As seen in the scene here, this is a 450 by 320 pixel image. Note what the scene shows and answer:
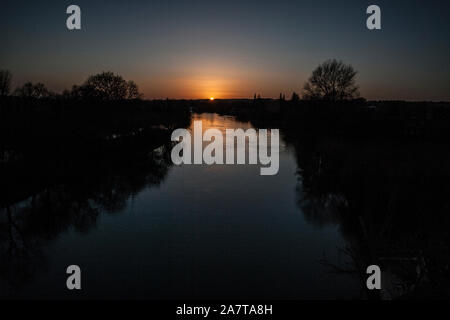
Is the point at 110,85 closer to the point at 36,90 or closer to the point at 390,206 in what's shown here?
the point at 36,90

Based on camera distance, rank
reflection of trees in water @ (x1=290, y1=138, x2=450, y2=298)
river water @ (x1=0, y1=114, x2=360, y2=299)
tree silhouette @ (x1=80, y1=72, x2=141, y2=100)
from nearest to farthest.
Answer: reflection of trees in water @ (x1=290, y1=138, x2=450, y2=298), river water @ (x1=0, y1=114, x2=360, y2=299), tree silhouette @ (x1=80, y1=72, x2=141, y2=100)

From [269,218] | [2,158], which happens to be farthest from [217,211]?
[2,158]

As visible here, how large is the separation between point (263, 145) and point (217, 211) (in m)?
22.5

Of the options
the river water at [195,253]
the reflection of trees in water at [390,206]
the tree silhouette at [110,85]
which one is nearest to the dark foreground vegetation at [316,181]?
the reflection of trees in water at [390,206]

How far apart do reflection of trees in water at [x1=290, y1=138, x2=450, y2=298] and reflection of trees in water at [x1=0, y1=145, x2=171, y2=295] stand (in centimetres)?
887

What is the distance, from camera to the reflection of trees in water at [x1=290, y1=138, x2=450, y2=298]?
6.70 meters

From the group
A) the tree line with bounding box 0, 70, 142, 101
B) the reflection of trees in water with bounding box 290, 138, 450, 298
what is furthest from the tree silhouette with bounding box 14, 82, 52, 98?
the reflection of trees in water with bounding box 290, 138, 450, 298

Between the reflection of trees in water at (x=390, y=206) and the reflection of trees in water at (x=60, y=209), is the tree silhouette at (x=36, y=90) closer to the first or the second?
the reflection of trees in water at (x=60, y=209)

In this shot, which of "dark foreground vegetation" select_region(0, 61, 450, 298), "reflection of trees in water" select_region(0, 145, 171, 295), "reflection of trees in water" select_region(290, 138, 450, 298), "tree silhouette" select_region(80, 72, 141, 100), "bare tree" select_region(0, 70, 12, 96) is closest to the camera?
"reflection of trees in water" select_region(290, 138, 450, 298)

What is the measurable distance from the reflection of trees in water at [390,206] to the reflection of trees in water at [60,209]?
887 cm

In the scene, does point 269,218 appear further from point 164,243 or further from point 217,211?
point 164,243

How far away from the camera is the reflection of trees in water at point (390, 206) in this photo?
6699 millimetres

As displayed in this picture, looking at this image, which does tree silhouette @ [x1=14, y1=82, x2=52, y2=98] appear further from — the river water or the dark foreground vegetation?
the river water

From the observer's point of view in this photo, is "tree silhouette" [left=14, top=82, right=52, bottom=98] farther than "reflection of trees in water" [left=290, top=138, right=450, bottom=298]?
Yes
